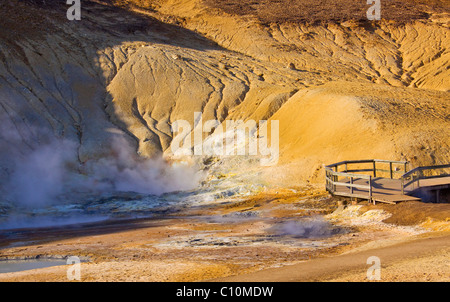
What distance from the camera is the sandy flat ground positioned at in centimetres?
1026

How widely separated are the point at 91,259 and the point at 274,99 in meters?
22.7

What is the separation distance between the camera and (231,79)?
3838cm

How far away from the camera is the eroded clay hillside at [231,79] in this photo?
1097 inches

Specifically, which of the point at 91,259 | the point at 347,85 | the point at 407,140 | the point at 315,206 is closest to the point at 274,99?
the point at 347,85

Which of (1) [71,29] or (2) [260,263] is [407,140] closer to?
(2) [260,263]

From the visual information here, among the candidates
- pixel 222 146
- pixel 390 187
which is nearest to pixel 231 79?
pixel 222 146

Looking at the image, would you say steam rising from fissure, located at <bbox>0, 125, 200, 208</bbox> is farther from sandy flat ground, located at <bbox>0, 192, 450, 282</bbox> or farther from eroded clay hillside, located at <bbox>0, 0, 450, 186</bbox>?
sandy flat ground, located at <bbox>0, 192, 450, 282</bbox>

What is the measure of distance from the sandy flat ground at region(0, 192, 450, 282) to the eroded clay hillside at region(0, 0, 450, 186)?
6.98 m

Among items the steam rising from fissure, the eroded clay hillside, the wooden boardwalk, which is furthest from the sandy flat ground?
the eroded clay hillside

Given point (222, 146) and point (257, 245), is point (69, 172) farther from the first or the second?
point (257, 245)

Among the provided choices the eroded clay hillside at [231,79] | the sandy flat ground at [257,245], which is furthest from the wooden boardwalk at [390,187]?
the eroded clay hillside at [231,79]

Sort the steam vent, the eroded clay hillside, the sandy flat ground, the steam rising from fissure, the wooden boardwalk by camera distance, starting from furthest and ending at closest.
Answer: the eroded clay hillside
the steam rising from fissure
the wooden boardwalk
the steam vent
the sandy flat ground

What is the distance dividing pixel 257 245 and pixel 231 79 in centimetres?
2540

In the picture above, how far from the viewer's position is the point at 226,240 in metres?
15.0
